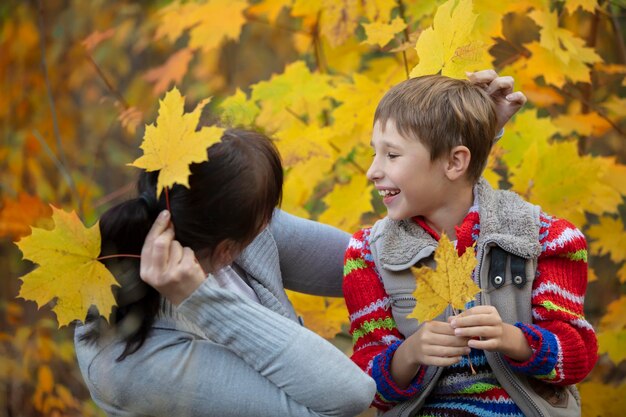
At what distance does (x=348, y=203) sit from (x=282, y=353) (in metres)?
1.13

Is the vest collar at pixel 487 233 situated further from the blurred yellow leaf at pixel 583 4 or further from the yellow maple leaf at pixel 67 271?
the blurred yellow leaf at pixel 583 4

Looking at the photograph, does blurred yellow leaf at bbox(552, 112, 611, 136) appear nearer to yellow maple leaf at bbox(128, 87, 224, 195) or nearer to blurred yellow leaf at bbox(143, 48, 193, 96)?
blurred yellow leaf at bbox(143, 48, 193, 96)

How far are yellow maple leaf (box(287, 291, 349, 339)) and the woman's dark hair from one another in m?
0.99

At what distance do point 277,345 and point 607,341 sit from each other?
1574 mm

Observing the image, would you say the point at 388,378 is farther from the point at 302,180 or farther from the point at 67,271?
the point at 302,180

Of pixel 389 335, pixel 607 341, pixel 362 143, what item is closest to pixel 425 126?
pixel 389 335

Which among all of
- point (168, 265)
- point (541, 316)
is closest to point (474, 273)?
point (541, 316)

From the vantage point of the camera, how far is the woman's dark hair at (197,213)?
1504mm

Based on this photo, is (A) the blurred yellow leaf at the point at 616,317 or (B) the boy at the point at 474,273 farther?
(A) the blurred yellow leaf at the point at 616,317

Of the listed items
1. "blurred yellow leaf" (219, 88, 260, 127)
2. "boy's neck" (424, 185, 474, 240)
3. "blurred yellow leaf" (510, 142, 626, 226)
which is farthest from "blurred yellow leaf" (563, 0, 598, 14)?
"blurred yellow leaf" (219, 88, 260, 127)

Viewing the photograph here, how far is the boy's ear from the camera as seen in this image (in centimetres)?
175

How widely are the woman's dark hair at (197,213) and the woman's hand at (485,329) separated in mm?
406

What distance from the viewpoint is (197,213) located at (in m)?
1.51

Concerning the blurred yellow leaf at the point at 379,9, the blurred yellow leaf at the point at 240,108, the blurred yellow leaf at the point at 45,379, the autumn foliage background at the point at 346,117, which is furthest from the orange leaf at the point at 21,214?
the blurred yellow leaf at the point at 379,9
